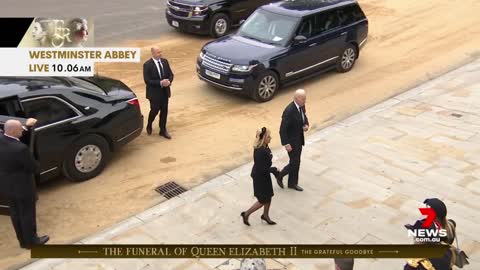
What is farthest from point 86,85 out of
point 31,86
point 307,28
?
point 307,28

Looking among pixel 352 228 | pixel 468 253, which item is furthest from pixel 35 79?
pixel 468 253

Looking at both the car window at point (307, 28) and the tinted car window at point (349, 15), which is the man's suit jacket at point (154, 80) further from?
the tinted car window at point (349, 15)

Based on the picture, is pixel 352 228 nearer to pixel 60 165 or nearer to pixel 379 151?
pixel 379 151

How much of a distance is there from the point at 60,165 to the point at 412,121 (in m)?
6.64

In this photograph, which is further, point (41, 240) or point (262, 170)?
point (41, 240)

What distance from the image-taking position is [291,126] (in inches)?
292

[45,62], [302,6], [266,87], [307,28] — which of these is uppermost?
[302,6]

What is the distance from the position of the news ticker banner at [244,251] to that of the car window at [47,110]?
145 inches

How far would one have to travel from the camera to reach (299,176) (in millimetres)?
8297

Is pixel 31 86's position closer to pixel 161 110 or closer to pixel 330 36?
pixel 161 110

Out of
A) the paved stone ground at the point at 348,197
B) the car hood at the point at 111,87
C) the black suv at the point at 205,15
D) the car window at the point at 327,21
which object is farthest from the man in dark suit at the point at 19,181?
the black suv at the point at 205,15

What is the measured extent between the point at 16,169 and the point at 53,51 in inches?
212

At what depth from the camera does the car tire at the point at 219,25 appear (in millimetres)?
15188

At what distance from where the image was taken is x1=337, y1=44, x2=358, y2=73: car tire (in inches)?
506
